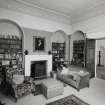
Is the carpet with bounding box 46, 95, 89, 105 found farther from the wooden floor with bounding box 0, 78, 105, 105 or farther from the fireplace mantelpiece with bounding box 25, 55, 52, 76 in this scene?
the fireplace mantelpiece with bounding box 25, 55, 52, 76

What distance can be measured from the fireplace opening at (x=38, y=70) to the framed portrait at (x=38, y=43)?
76cm

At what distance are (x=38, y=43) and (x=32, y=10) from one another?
5.74 ft

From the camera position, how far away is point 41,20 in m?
4.94

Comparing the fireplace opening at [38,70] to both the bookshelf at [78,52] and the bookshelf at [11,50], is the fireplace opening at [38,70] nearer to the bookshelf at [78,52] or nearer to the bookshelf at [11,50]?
the bookshelf at [11,50]

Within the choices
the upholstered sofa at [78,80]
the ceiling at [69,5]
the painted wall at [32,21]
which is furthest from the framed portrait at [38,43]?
the upholstered sofa at [78,80]

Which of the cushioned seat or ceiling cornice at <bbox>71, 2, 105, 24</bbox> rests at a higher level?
ceiling cornice at <bbox>71, 2, 105, 24</bbox>

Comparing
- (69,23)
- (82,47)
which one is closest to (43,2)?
(69,23)

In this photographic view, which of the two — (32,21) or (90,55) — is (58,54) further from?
(32,21)

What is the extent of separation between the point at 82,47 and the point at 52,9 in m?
2.87

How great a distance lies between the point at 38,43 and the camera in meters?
4.87

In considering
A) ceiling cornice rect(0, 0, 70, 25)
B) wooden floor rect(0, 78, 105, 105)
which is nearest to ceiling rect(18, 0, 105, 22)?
ceiling cornice rect(0, 0, 70, 25)

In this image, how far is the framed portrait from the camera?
477 centimetres

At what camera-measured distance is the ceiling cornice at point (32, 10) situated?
4031mm

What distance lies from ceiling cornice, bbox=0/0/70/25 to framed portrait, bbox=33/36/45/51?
125 centimetres
